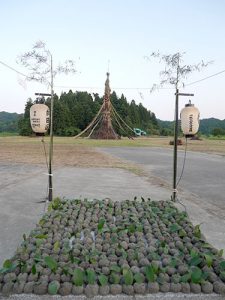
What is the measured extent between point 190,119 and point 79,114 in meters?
51.1

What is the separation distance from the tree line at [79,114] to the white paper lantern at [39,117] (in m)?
38.6

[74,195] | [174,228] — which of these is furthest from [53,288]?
[74,195]

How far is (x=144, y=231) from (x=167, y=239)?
0.40m

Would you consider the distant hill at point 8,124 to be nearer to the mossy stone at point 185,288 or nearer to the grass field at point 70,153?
the grass field at point 70,153

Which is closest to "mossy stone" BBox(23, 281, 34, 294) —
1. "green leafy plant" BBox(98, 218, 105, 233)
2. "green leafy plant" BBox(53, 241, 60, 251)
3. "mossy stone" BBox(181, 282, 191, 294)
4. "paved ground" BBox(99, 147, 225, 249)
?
"green leafy plant" BBox(53, 241, 60, 251)

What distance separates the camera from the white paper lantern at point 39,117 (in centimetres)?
608

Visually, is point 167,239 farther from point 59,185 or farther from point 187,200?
point 59,185

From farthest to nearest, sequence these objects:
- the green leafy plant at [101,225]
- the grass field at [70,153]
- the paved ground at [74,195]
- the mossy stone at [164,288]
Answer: the grass field at [70,153]
the paved ground at [74,195]
the green leafy plant at [101,225]
the mossy stone at [164,288]

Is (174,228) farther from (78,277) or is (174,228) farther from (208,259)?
(78,277)

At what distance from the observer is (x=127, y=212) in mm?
5078

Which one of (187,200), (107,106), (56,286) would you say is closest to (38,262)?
(56,286)

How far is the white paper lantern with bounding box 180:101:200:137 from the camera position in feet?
20.5

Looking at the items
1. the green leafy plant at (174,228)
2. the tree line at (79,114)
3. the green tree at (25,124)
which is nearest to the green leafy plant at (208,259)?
the green leafy plant at (174,228)

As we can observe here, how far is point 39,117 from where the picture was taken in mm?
6074
